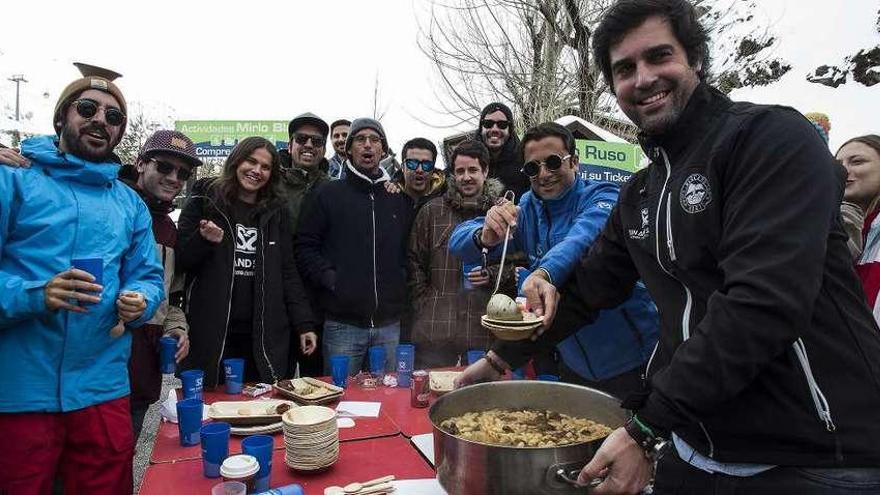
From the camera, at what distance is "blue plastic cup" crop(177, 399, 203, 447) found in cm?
191

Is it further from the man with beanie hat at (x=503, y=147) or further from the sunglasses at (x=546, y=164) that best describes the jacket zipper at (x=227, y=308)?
the man with beanie hat at (x=503, y=147)

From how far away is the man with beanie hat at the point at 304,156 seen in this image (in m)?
4.09

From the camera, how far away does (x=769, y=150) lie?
1089mm

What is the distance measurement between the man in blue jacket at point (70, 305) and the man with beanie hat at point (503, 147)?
2776mm

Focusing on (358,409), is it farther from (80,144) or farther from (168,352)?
(80,144)

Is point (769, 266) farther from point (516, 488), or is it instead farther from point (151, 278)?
point (151, 278)

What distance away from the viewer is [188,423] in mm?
1914

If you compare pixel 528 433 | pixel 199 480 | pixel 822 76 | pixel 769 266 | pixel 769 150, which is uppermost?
pixel 822 76

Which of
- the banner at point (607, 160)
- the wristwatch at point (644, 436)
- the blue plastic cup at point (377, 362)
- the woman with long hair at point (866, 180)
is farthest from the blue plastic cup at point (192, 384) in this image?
the banner at point (607, 160)

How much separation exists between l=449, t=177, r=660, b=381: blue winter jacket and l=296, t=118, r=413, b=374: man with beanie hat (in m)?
1.07

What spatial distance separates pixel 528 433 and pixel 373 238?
7.94 feet

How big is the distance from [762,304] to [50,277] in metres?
2.46

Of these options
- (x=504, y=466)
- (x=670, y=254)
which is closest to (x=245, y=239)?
(x=504, y=466)

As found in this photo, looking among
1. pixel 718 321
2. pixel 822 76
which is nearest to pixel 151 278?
pixel 718 321
